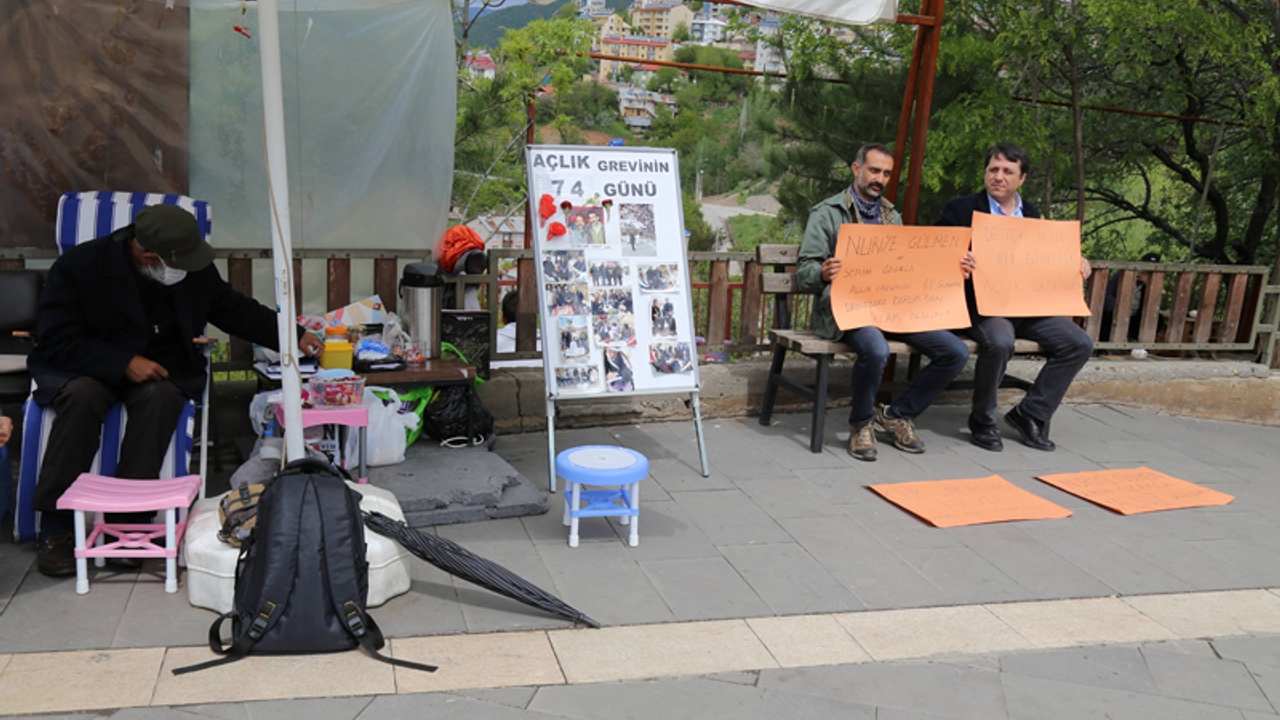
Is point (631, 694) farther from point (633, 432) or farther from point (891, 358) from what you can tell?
point (891, 358)

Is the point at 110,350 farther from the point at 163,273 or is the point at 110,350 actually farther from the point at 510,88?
the point at 510,88

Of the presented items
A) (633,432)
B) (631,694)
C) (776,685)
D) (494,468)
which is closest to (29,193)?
(494,468)

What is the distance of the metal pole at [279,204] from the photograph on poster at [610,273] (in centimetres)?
165

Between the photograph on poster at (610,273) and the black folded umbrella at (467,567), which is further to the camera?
the photograph on poster at (610,273)

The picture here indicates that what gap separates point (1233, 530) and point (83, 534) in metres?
4.84

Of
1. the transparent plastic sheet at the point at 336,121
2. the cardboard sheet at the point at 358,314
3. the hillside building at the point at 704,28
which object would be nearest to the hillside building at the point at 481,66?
the transparent plastic sheet at the point at 336,121

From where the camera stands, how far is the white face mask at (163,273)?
3.53 metres

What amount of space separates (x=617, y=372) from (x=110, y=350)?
2.14 m

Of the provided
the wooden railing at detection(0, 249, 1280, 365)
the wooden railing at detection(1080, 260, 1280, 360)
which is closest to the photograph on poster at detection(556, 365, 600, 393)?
the wooden railing at detection(0, 249, 1280, 365)

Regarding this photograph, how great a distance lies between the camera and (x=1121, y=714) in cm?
266

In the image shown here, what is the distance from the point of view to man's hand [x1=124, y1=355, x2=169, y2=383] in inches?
137

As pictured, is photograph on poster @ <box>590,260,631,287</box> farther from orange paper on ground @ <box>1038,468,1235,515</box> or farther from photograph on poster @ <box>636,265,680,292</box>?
orange paper on ground @ <box>1038,468,1235,515</box>

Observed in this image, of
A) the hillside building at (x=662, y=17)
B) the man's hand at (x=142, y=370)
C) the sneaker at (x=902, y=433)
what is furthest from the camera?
the hillside building at (x=662, y=17)

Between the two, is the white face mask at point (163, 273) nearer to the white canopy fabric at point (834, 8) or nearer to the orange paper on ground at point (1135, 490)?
the white canopy fabric at point (834, 8)
